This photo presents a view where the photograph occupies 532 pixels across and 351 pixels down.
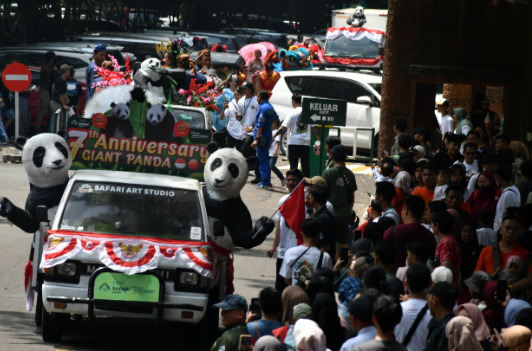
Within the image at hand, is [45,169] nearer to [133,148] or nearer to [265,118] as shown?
[133,148]

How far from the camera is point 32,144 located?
805cm

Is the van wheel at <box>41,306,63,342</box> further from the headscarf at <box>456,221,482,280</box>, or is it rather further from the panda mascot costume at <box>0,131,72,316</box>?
the headscarf at <box>456,221,482,280</box>

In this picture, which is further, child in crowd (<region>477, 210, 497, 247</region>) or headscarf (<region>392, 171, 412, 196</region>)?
headscarf (<region>392, 171, 412, 196</region>)

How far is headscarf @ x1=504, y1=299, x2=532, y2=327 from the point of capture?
17.1 ft

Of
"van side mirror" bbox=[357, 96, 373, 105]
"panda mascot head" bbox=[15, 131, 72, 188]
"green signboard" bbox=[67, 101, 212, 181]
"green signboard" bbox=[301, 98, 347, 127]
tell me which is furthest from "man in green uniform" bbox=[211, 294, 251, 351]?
"van side mirror" bbox=[357, 96, 373, 105]

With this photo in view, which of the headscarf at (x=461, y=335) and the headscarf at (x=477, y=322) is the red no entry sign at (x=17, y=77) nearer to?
the headscarf at (x=477, y=322)

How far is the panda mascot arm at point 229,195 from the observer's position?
8016 millimetres

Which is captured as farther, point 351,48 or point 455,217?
point 351,48

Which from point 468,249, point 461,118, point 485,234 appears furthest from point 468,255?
point 461,118

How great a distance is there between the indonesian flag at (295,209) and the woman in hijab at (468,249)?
159 centimetres

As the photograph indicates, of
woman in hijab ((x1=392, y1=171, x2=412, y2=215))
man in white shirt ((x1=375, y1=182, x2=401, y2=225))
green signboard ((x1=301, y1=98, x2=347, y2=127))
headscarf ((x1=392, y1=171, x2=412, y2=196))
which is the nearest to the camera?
man in white shirt ((x1=375, y1=182, x2=401, y2=225))

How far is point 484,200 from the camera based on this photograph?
340 inches

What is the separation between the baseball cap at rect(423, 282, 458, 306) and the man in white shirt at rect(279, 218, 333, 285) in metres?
1.51

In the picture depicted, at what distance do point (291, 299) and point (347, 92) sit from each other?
13.6 metres
